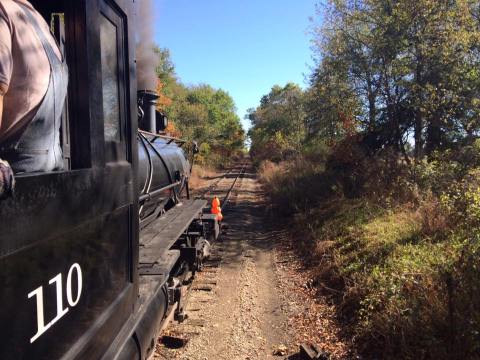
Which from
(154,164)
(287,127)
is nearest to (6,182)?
(154,164)

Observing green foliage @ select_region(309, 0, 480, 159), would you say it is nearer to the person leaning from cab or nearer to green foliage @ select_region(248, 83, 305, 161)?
the person leaning from cab

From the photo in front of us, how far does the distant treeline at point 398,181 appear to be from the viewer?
5027 mm

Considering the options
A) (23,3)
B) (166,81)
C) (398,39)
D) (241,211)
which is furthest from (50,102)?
(166,81)

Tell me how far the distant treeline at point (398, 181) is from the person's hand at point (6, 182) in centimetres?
439

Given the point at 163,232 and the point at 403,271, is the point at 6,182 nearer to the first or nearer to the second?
the point at 163,232

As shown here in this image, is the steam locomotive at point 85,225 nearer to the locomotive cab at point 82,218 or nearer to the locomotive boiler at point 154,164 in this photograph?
the locomotive cab at point 82,218

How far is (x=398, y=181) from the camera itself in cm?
1136

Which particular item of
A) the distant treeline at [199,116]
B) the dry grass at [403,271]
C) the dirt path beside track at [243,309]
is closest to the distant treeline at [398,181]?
the dry grass at [403,271]

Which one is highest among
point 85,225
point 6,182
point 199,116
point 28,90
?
point 199,116

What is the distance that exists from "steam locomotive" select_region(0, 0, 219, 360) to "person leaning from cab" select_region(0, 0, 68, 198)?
0.55ft

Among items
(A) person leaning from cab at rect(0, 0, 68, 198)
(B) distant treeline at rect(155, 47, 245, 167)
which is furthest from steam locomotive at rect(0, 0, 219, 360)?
(B) distant treeline at rect(155, 47, 245, 167)

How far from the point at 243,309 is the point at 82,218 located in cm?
494

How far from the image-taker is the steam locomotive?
146 centimetres

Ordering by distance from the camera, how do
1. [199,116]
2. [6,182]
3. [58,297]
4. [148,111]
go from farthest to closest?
[199,116]
[148,111]
[58,297]
[6,182]
